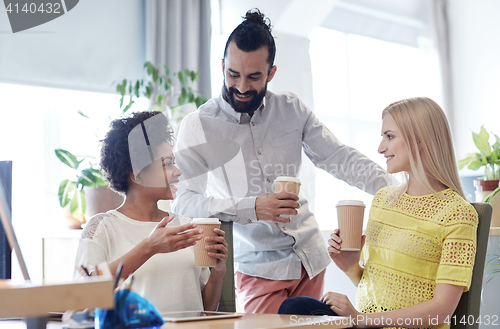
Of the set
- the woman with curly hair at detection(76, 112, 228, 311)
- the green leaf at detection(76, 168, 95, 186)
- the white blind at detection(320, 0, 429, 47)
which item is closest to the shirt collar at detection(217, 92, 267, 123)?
the woman with curly hair at detection(76, 112, 228, 311)

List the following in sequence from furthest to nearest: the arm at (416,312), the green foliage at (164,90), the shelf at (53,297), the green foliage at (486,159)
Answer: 1. the green foliage at (164,90)
2. the green foliage at (486,159)
3. the arm at (416,312)
4. the shelf at (53,297)

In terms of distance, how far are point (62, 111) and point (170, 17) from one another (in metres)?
1.03

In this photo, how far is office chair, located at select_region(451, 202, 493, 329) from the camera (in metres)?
1.14

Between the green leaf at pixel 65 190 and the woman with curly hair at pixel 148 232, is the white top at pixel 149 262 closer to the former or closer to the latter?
the woman with curly hair at pixel 148 232

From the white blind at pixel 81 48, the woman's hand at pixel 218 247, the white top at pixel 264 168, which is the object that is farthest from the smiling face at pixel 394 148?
the white blind at pixel 81 48

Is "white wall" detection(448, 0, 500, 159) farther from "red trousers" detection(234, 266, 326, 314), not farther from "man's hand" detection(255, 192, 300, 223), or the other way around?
"man's hand" detection(255, 192, 300, 223)

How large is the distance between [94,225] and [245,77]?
745mm

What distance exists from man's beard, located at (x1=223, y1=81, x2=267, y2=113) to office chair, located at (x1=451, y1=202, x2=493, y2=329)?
864 millimetres

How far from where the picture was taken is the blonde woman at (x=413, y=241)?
112 centimetres

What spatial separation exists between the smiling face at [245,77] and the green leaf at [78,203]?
1.35 metres

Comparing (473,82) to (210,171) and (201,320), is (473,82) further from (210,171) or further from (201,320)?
(201,320)

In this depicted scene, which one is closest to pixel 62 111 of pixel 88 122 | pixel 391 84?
pixel 88 122

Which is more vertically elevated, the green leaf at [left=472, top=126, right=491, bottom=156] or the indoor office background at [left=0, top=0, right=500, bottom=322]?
the indoor office background at [left=0, top=0, right=500, bottom=322]

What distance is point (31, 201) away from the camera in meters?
2.98
